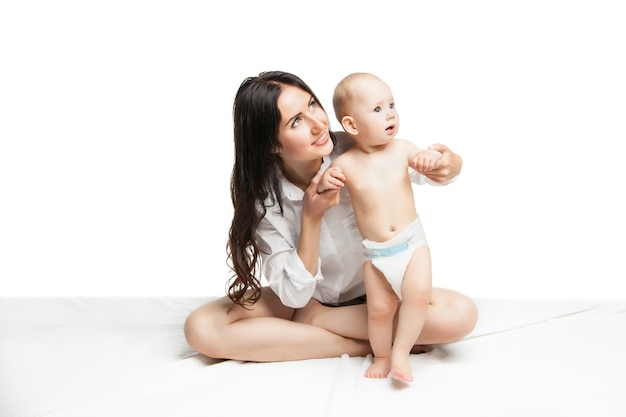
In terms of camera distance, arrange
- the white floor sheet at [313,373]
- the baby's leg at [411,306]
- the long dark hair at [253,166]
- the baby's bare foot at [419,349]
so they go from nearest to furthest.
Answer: the white floor sheet at [313,373]
the baby's leg at [411,306]
the long dark hair at [253,166]
the baby's bare foot at [419,349]

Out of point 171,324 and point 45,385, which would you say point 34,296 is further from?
point 45,385

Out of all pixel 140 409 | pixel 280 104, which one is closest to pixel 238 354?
pixel 140 409

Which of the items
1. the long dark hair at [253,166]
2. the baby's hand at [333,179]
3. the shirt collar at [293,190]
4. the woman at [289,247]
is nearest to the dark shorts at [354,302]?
the woman at [289,247]

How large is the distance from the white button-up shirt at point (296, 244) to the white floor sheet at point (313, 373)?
0.26m

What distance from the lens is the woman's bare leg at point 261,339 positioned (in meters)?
2.98

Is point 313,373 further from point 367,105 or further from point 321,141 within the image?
point 367,105

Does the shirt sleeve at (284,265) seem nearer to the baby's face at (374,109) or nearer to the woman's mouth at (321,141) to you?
the woman's mouth at (321,141)

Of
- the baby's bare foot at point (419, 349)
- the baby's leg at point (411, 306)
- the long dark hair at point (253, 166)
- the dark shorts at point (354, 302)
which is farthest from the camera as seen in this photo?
the dark shorts at point (354, 302)

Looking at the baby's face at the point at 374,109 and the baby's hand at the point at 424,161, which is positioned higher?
the baby's face at the point at 374,109

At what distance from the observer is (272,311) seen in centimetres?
312

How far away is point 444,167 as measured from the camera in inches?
109

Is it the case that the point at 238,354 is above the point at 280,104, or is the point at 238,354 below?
below

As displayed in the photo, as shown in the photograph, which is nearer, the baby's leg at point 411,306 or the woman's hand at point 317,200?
the baby's leg at point 411,306

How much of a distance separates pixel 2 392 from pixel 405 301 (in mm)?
1291
